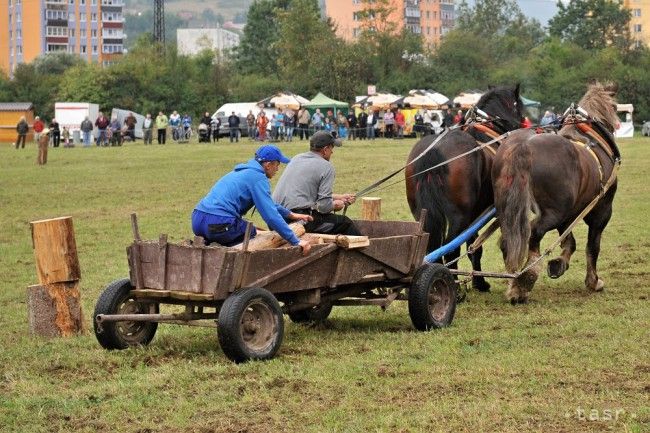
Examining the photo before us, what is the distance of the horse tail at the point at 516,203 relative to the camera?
12.4 metres

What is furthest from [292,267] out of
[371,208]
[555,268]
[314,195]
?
[555,268]

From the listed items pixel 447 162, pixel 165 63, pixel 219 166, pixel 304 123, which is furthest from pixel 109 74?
pixel 447 162

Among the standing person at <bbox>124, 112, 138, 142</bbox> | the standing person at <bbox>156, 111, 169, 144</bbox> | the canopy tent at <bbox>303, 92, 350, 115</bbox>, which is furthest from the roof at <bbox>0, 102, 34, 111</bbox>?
the canopy tent at <bbox>303, 92, 350, 115</bbox>

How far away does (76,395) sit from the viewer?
27.9ft

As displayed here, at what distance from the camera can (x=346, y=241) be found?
402 inches

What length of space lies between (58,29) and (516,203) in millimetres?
166834

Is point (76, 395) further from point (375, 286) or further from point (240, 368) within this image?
point (375, 286)

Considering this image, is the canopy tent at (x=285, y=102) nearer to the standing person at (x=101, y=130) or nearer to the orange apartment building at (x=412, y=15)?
the standing person at (x=101, y=130)

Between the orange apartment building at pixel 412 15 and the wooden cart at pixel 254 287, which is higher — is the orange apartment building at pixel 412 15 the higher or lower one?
the higher one

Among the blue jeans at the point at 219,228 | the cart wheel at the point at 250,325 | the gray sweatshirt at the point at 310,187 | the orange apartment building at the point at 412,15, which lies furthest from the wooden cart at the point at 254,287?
the orange apartment building at the point at 412,15

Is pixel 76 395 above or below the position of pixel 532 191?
below

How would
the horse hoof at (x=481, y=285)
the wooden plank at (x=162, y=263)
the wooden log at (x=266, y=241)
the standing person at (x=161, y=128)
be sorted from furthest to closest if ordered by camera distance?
the standing person at (x=161, y=128) → the horse hoof at (x=481, y=285) → the wooden log at (x=266, y=241) → the wooden plank at (x=162, y=263)

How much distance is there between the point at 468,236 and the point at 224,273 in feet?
14.0

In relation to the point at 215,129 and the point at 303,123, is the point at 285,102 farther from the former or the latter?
the point at 303,123
